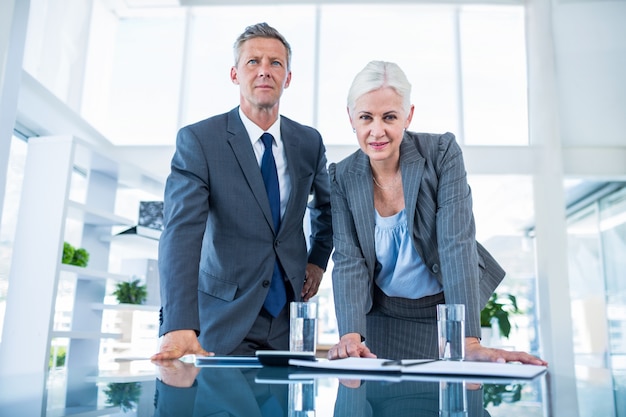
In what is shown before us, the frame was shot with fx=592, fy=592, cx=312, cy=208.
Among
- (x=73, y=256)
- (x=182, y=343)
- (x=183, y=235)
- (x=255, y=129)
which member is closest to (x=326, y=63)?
(x=73, y=256)

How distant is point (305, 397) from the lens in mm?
587

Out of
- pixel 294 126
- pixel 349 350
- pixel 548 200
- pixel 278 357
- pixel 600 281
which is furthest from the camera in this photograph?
pixel 600 281

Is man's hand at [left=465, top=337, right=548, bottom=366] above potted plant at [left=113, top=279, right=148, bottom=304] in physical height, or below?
below

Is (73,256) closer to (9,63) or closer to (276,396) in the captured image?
(9,63)

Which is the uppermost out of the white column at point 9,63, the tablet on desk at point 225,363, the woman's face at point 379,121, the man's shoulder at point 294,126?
the white column at point 9,63

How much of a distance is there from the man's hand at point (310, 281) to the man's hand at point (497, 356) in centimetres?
63

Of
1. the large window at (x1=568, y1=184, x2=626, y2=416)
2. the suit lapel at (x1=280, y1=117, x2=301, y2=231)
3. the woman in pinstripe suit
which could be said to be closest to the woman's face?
the woman in pinstripe suit

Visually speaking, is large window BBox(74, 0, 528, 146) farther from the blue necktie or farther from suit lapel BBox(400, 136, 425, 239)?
suit lapel BBox(400, 136, 425, 239)

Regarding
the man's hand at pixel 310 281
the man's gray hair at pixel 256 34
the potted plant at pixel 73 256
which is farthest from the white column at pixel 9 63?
the man's hand at pixel 310 281

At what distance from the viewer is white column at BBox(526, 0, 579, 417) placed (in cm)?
603

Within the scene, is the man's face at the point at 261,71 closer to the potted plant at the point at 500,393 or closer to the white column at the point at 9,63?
the potted plant at the point at 500,393

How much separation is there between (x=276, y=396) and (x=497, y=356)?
2.26 ft

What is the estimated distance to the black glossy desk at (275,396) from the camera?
502mm

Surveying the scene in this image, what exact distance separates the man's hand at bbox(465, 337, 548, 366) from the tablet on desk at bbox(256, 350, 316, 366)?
39 centimetres
